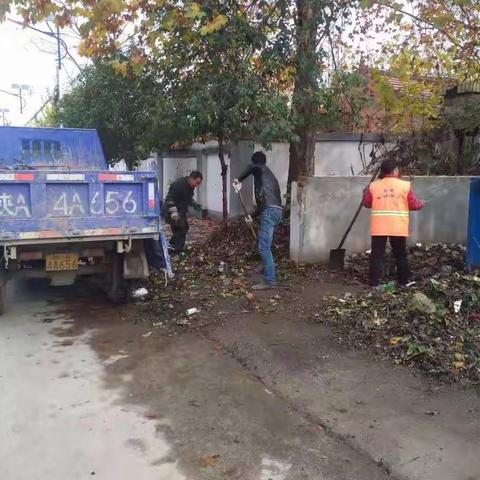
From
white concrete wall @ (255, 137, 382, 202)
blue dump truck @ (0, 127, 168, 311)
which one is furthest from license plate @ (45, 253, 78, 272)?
white concrete wall @ (255, 137, 382, 202)

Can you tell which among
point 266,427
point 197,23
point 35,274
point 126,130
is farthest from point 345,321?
point 126,130

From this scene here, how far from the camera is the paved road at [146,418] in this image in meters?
3.33

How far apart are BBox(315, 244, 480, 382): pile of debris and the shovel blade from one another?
128 cm

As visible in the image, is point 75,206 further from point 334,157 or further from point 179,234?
point 334,157

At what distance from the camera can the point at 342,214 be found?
8078mm

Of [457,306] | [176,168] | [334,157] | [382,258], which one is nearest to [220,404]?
[457,306]

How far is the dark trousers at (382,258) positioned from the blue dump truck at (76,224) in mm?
2503

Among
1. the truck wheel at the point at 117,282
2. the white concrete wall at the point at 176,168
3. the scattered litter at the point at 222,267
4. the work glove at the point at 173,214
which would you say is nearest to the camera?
the truck wheel at the point at 117,282

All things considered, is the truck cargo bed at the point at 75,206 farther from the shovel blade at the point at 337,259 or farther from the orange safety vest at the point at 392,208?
the orange safety vest at the point at 392,208

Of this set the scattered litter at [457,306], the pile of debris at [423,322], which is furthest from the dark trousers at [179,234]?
the scattered litter at [457,306]

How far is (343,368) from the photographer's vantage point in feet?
16.0

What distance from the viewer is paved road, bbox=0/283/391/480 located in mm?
3330

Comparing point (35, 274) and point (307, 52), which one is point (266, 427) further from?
point (307, 52)

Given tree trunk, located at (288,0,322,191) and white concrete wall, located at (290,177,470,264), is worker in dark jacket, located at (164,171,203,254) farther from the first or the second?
white concrete wall, located at (290,177,470,264)
